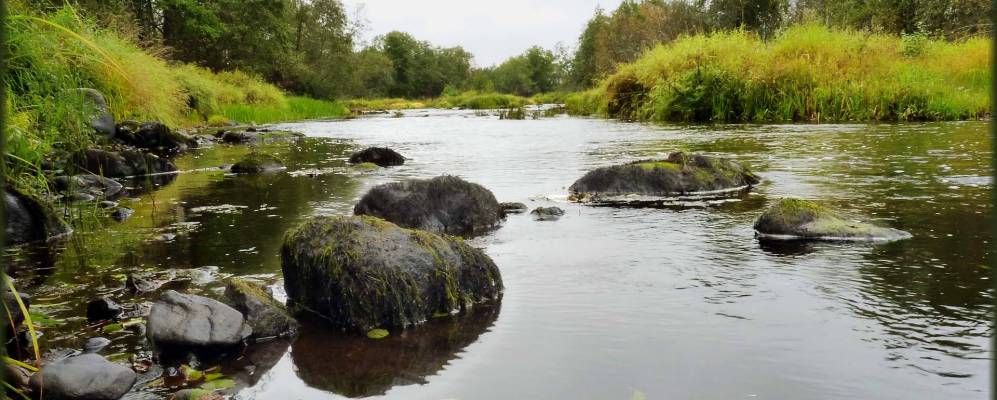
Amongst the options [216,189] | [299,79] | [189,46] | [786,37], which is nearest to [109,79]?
[216,189]

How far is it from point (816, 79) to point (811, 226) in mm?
15611

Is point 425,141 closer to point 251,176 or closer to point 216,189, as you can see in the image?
point 251,176

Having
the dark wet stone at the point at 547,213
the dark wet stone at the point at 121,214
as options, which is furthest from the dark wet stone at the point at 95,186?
the dark wet stone at the point at 547,213

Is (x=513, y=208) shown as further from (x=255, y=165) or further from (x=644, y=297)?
(x=255, y=165)

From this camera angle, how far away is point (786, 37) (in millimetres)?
21984

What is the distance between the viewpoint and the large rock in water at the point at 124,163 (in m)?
11.1

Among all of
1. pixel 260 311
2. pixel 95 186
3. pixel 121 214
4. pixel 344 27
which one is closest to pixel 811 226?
pixel 260 311

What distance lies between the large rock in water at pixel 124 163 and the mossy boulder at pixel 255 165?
1186 millimetres

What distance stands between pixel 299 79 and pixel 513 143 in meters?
39.7

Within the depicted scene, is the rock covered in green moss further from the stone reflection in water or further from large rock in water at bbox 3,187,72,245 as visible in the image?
large rock in water at bbox 3,187,72,245

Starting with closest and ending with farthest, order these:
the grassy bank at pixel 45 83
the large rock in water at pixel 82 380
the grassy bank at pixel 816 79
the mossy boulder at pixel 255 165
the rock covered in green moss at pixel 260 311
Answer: the large rock in water at pixel 82 380 → the rock covered in green moss at pixel 260 311 → the grassy bank at pixel 45 83 → the mossy boulder at pixel 255 165 → the grassy bank at pixel 816 79

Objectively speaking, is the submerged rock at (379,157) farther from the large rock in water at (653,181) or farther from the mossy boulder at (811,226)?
the mossy boulder at (811,226)

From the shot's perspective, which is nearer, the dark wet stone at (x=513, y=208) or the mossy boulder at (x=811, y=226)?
the mossy boulder at (x=811, y=226)

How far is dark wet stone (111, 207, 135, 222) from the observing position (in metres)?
7.58
